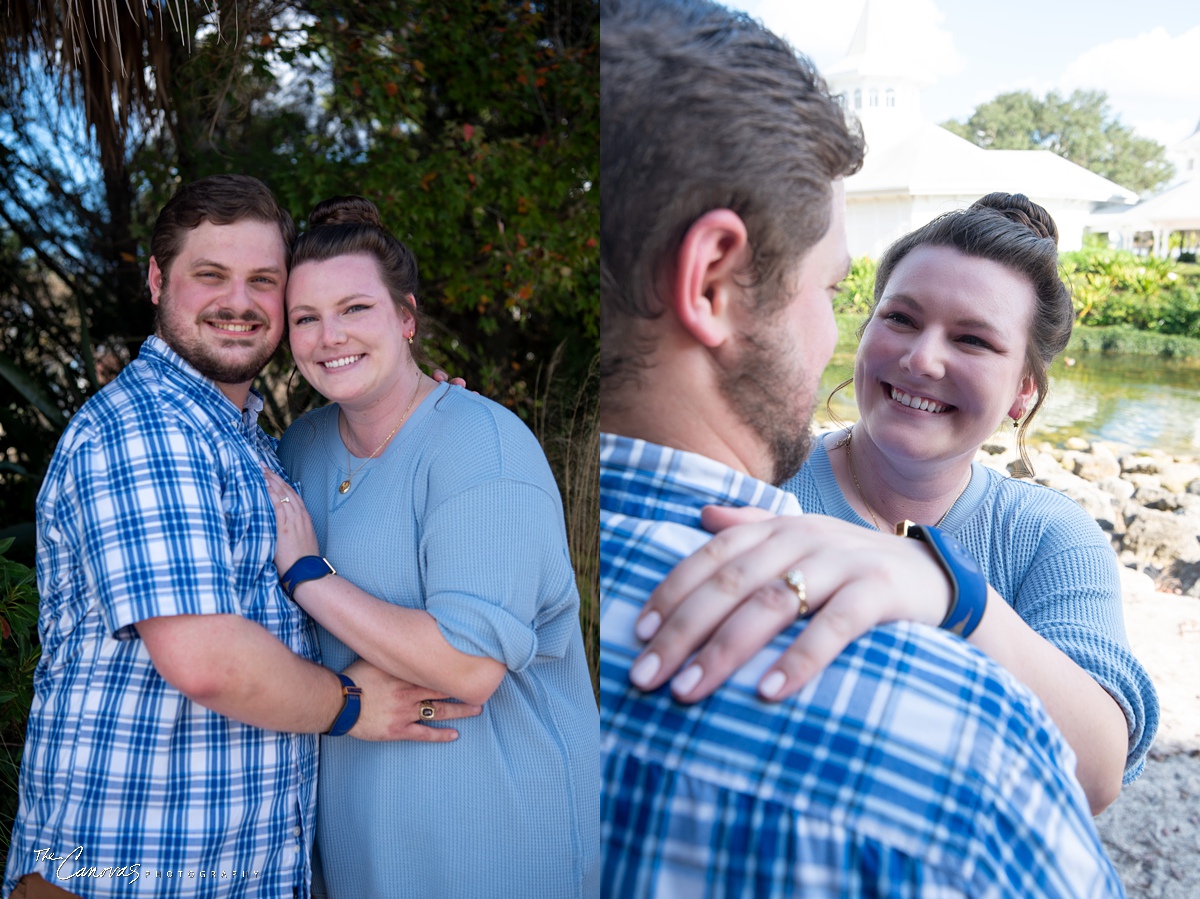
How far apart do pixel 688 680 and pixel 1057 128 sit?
0.76m

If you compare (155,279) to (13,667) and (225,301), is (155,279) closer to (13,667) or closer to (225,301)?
(225,301)

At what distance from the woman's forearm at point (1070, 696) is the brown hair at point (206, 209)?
1333 millimetres

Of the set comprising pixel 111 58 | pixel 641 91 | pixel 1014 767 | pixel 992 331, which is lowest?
pixel 1014 767

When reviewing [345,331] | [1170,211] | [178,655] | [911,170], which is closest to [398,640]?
[178,655]

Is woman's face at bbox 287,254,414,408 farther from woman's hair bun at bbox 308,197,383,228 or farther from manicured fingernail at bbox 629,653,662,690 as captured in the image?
manicured fingernail at bbox 629,653,662,690

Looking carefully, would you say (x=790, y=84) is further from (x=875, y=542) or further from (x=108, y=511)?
(x=108, y=511)

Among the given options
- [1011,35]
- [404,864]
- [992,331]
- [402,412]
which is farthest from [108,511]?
[1011,35]

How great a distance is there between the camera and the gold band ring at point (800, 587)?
0.86m

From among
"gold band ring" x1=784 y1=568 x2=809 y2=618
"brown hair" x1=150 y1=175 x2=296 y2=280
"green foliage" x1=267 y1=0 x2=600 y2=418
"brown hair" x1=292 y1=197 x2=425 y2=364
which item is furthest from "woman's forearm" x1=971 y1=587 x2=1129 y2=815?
"green foliage" x1=267 y1=0 x2=600 y2=418

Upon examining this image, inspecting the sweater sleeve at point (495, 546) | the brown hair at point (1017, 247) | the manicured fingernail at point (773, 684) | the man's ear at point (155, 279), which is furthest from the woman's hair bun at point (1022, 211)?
the man's ear at point (155, 279)

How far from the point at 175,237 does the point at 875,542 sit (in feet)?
4.36

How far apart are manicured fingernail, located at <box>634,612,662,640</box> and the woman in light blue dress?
53cm

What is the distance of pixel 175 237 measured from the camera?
1650 millimetres

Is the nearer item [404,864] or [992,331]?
[992,331]
